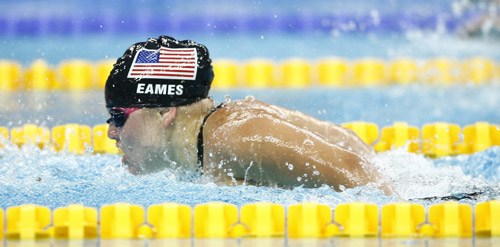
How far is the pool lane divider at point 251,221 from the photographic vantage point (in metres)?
2.73

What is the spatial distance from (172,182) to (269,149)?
0.58m

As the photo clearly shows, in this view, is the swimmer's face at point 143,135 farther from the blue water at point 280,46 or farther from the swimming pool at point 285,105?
the blue water at point 280,46

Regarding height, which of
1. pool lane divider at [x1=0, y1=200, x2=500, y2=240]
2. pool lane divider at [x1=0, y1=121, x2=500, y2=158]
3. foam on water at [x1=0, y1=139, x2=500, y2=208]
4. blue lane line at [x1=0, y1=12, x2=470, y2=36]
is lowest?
pool lane divider at [x1=0, y1=200, x2=500, y2=240]

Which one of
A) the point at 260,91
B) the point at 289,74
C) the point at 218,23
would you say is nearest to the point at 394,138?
the point at 260,91

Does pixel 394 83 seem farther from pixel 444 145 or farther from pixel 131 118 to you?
pixel 131 118

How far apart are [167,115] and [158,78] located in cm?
16

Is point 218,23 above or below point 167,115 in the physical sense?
above

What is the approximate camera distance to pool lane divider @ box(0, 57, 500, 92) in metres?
7.37

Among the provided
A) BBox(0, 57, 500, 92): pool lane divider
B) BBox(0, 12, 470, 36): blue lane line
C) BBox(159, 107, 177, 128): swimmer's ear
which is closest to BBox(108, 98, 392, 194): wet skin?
BBox(159, 107, 177, 128): swimmer's ear

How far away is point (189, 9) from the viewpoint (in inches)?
458

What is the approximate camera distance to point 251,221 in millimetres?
2754

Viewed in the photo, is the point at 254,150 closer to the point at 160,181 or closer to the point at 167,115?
the point at 167,115

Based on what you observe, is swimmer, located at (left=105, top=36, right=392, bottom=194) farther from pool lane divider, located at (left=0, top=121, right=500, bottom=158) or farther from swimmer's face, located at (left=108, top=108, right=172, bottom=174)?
pool lane divider, located at (left=0, top=121, right=500, bottom=158)

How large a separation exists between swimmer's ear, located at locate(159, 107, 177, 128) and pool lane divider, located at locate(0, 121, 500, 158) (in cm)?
151
